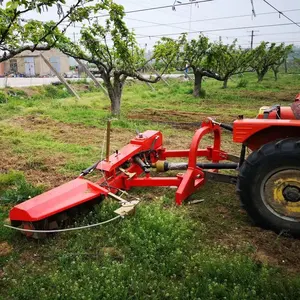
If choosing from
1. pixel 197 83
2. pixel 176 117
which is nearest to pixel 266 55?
pixel 197 83

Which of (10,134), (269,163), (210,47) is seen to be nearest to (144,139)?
(269,163)

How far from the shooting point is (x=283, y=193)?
11.1 feet

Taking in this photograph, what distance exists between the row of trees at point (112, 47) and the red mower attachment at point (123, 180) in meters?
1.71

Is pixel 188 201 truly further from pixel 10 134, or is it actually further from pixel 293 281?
pixel 10 134

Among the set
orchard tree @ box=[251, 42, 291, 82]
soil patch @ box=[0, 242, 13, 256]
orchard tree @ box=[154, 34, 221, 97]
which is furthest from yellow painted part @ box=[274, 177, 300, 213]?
orchard tree @ box=[251, 42, 291, 82]

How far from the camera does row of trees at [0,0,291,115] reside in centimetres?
412

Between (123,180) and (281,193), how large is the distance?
6.02ft

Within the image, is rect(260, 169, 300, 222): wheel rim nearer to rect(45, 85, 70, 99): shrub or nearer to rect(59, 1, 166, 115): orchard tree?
rect(59, 1, 166, 115): orchard tree

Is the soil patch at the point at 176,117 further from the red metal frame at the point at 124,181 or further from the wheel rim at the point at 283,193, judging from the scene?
the wheel rim at the point at 283,193

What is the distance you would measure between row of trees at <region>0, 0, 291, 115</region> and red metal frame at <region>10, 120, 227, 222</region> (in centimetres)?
170

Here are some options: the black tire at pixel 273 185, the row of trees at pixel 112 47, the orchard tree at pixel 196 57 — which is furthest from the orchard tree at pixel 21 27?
the orchard tree at pixel 196 57

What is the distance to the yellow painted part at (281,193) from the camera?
11.0 ft

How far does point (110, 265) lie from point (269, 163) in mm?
1702

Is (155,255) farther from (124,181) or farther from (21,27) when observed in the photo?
(21,27)
